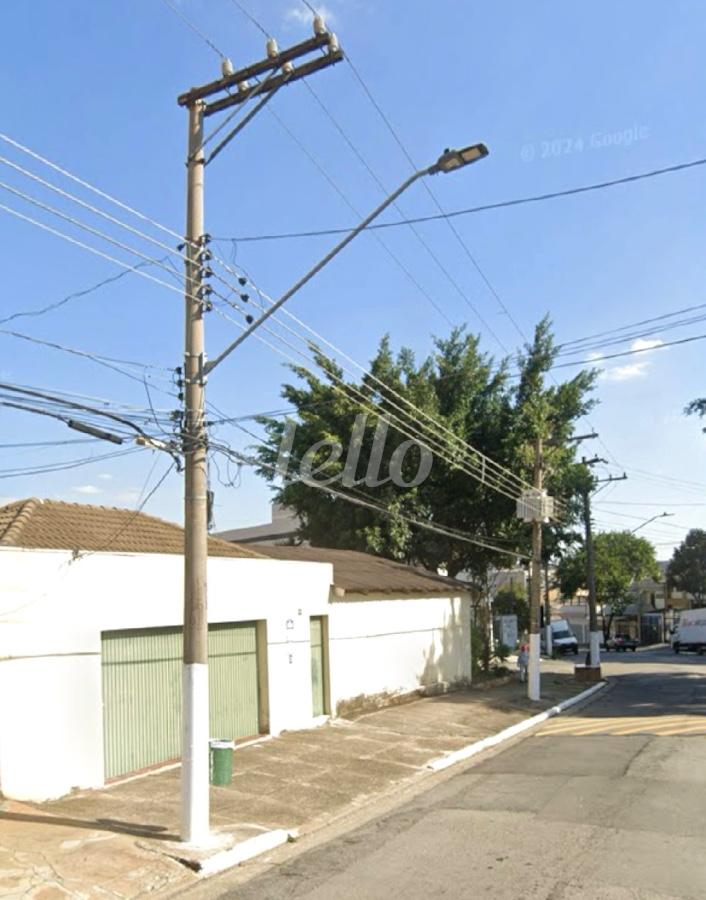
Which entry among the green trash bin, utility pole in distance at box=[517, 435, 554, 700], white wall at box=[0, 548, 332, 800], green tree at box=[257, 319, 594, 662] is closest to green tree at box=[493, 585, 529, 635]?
green tree at box=[257, 319, 594, 662]

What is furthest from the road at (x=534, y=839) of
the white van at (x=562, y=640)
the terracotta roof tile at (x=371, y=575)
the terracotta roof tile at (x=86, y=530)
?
the white van at (x=562, y=640)

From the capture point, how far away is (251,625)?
622 inches

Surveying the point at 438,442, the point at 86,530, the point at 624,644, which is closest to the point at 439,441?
the point at 438,442

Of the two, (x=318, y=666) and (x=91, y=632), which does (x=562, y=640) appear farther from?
(x=91, y=632)

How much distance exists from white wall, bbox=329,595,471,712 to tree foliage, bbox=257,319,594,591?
4505mm

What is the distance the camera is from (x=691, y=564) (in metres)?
83.5

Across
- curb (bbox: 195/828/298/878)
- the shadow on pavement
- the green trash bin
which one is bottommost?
curb (bbox: 195/828/298/878)

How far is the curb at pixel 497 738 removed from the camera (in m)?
13.9

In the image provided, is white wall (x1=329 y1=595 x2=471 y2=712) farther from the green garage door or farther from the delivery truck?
the delivery truck

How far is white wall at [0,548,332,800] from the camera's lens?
34.6ft

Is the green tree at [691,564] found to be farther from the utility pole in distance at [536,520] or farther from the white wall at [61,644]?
the white wall at [61,644]

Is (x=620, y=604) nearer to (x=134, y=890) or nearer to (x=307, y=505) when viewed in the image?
(x=307, y=505)

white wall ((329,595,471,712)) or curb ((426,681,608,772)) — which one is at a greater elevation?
white wall ((329,595,471,712))

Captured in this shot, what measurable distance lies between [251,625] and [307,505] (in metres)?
14.6
